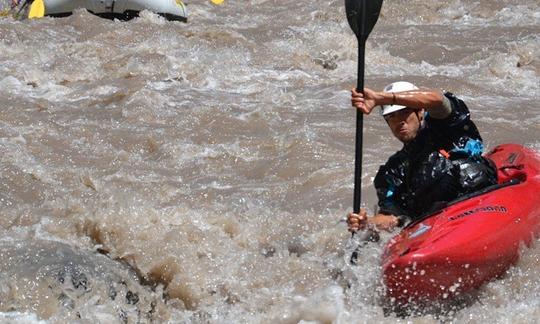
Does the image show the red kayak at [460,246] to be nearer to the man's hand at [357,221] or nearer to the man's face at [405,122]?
the man's hand at [357,221]

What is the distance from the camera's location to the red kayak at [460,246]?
322 centimetres

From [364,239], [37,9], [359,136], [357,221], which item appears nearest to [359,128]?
[359,136]

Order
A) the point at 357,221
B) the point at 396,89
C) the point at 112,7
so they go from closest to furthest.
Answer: the point at 396,89
the point at 357,221
the point at 112,7

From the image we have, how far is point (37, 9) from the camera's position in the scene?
11.4m

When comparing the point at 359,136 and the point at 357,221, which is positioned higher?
the point at 359,136

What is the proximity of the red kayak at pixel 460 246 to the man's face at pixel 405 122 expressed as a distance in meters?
0.35

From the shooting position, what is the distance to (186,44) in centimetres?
956

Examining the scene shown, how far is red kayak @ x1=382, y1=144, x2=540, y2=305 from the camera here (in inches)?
127

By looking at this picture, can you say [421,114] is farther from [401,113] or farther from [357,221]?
[357,221]

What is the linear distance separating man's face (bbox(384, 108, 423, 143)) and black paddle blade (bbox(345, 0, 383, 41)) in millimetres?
421

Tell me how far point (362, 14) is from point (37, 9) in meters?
8.43

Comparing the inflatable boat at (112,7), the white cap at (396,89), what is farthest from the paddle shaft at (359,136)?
the inflatable boat at (112,7)

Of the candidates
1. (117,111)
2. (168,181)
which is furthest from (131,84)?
(168,181)

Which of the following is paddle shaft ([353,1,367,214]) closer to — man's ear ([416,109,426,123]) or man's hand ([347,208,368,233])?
man's hand ([347,208,368,233])
